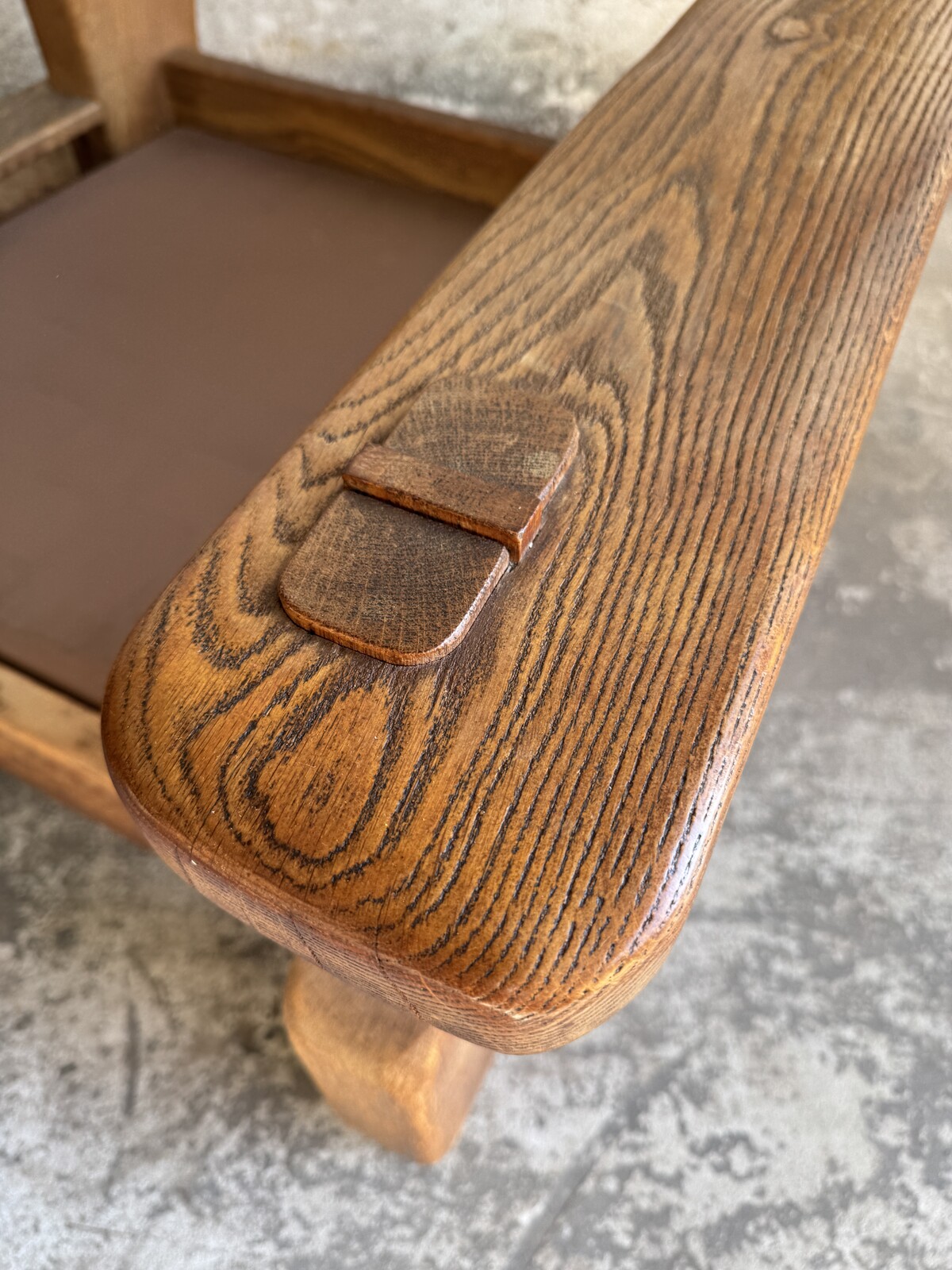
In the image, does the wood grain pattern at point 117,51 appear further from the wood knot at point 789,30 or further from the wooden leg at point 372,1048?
the wooden leg at point 372,1048

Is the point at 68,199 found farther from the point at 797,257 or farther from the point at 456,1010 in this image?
the point at 456,1010

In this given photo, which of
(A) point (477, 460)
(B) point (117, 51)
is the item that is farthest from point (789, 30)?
(B) point (117, 51)

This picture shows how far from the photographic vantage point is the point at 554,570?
416mm

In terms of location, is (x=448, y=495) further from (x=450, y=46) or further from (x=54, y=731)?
(x=450, y=46)

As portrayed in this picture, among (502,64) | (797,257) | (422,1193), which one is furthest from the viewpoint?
(502,64)

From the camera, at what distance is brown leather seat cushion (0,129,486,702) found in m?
0.74

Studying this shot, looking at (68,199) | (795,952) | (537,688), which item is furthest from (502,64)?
(795,952)

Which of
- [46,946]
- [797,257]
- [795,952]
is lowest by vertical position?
[795,952]

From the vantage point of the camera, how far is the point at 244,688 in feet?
1.27

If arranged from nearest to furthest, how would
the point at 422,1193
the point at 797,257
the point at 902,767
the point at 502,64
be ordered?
the point at 797,257 < the point at 422,1193 < the point at 502,64 < the point at 902,767

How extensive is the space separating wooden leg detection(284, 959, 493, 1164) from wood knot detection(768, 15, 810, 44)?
701 millimetres

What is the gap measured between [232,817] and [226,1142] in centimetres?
74

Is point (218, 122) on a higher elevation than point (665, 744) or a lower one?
higher

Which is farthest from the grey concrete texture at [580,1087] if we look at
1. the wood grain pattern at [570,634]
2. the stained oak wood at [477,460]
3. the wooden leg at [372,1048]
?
the stained oak wood at [477,460]
